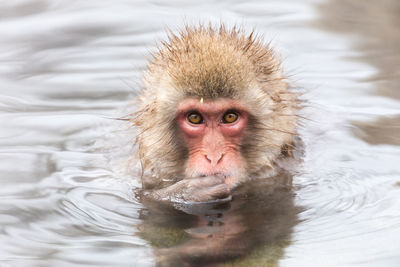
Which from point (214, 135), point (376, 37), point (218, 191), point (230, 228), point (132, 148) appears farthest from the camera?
point (376, 37)

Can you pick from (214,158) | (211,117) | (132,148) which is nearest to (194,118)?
(211,117)

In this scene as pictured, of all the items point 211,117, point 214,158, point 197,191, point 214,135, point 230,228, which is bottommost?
point 230,228

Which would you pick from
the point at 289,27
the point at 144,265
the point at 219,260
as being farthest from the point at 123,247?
the point at 289,27

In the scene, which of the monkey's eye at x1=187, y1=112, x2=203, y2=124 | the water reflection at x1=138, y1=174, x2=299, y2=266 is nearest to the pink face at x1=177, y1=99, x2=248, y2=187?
the monkey's eye at x1=187, y1=112, x2=203, y2=124

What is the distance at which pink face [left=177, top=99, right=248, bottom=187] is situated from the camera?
16.8 ft

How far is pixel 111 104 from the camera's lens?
767cm

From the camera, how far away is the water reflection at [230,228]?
4.48 meters

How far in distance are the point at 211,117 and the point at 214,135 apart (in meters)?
0.12

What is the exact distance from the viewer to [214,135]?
5180 mm

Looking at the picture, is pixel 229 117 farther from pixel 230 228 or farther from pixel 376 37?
pixel 376 37

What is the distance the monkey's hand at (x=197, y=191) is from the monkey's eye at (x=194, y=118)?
1.23 ft

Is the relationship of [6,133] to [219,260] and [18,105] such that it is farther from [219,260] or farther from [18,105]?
[219,260]

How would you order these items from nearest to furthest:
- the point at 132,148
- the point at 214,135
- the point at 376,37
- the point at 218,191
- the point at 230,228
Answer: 1. the point at 230,228
2. the point at 218,191
3. the point at 214,135
4. the point at 132,148
5. the point at 376,37

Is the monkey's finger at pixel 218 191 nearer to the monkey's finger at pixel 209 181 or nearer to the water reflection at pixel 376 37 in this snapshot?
the monkey's finger at pixel 209 181
